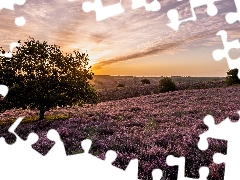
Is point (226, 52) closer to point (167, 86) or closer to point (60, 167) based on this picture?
point (60, 167)

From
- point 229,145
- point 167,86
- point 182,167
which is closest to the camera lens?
point 182,167

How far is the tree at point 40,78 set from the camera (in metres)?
17.6

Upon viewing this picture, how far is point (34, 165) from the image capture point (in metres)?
7.42

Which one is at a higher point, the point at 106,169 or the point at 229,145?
the point at 229,145

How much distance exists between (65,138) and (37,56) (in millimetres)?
6566

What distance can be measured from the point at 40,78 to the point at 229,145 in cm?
1173

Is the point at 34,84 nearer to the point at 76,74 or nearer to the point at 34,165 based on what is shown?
the point at 76,74

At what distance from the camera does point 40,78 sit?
17828mm

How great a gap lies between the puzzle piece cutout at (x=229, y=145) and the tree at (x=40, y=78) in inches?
401

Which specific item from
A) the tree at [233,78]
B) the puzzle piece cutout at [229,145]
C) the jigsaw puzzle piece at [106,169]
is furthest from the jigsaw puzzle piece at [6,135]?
the tree at [233,78]

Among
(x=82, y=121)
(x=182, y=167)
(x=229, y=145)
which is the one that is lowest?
(x=182, y=167)

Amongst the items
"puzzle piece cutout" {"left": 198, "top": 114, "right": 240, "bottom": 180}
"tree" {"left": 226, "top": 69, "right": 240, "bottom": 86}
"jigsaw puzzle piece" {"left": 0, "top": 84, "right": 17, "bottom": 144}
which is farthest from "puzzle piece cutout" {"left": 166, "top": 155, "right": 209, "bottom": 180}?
"tree" {"left": 226, "top": 69, "right": 240, "bottom": 86}

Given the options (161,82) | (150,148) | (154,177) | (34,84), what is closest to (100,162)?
(154,177)

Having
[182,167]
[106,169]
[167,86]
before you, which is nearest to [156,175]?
[182,167]
